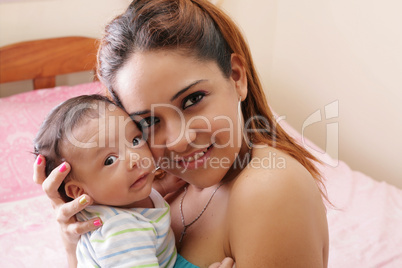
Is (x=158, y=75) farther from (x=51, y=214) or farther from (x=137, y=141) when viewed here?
(x=51, y=214)

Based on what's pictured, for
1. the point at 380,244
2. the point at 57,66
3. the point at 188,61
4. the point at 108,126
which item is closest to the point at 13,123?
the point at 57,66

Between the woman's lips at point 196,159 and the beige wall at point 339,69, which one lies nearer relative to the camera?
the woman's lips at point 196,159

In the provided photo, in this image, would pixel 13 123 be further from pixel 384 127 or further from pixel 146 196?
pixel 384 127

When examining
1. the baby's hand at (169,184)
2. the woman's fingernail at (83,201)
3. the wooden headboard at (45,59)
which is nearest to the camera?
the woman's fingernail at (83,201)

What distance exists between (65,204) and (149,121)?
0.95ft

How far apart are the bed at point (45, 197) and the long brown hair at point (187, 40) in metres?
0.22

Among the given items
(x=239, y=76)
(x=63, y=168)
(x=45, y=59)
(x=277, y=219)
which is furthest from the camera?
(x=45, y=59)

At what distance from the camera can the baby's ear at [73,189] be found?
1204 millimetres

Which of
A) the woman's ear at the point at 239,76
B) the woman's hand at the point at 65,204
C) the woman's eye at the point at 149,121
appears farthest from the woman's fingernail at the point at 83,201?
the woman's ear at the point at 239,76

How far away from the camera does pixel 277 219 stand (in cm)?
106

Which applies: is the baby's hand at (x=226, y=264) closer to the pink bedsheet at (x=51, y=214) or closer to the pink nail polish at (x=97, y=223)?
→ the pink nail polish at (x=97, y=223)

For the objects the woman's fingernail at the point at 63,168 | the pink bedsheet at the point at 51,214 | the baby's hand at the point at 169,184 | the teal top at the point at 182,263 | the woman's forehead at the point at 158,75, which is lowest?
the pink bedsheet at the point at 51,214

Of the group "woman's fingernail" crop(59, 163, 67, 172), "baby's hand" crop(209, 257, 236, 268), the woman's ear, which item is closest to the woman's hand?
"woman's fingernail" crop(59, 163, 67, 172)

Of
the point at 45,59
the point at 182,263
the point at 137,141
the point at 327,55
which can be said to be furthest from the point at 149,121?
the point at 327,55
